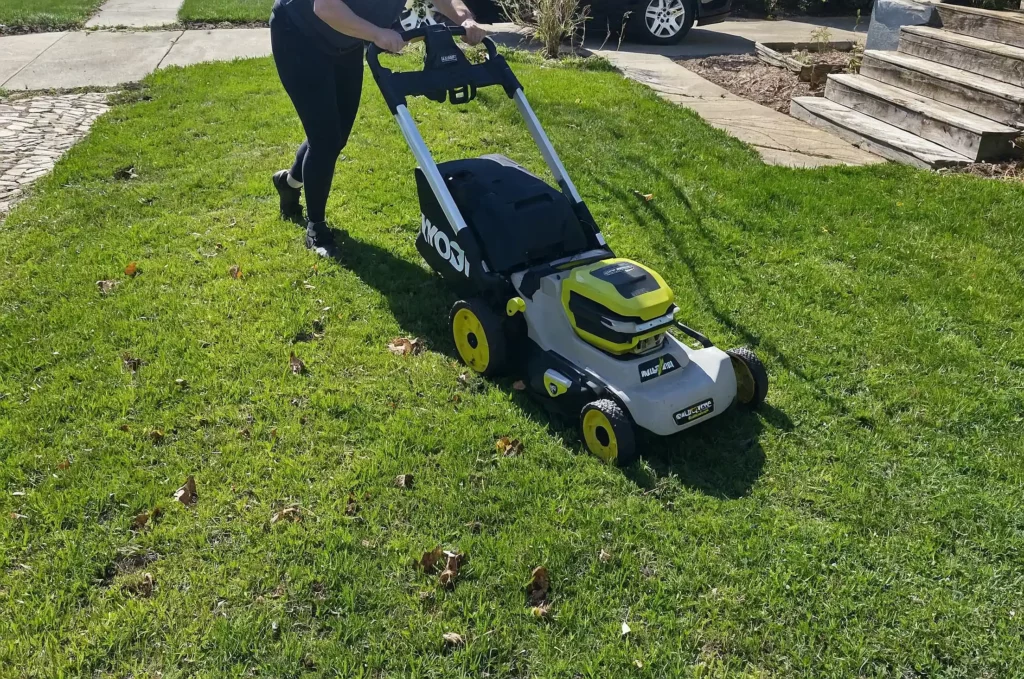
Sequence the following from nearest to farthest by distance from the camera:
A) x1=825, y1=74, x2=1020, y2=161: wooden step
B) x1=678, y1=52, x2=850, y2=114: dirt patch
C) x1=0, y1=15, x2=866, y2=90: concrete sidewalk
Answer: x1=825, y1=74, x2=1020, y2=161: wooden step < x1=678, y1=52, x2=850, y2=114: dirt patch < x1=0, y1=15, x2=866, y2=90: concrete sidewalk

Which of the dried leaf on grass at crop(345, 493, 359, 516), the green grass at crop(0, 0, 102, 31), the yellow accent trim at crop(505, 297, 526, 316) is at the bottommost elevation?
the dried leaf on grass at crop(345, 493, 359, 516)

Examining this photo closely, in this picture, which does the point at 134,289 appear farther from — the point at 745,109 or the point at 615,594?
the point at 745,109

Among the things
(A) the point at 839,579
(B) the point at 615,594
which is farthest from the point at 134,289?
(A) the point at 839,579

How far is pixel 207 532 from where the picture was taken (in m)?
2.90

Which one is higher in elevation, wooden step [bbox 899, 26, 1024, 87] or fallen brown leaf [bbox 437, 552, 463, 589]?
wooden step [bbox 899, 26, 1024, 87]

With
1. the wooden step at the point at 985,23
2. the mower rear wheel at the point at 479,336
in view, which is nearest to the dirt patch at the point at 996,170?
the wooden step at the point at 985,23

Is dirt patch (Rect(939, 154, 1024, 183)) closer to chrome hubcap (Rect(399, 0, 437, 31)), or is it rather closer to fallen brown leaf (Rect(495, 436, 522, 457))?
fallen brown leaf (Rect(495, 436, 522, 457))

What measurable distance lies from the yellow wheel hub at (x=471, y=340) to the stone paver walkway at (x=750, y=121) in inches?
146

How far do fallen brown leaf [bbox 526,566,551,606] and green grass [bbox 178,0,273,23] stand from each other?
457 inches

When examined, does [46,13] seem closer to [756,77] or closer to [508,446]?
[756,77]

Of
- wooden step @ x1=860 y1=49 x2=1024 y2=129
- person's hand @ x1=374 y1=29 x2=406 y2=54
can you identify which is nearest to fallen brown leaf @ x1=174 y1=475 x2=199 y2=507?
person's hand @ x1=374 y1=29 x2=406 y2=54

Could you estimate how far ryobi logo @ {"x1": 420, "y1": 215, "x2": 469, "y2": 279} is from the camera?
390cm

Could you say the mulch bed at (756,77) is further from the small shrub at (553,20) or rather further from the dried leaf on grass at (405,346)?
the dried leaf on grass at (405,346)

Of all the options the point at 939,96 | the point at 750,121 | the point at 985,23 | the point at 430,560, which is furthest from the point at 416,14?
the point at 430,560
